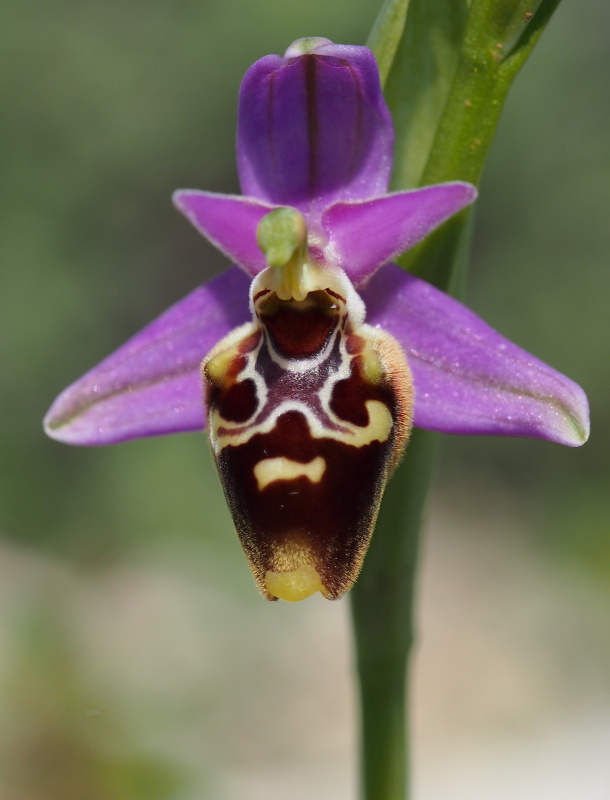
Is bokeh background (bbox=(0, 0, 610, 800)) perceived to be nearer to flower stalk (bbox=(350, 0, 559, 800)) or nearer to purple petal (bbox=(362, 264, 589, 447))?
Answer: flower stalk (bbox=(350, 0, 559, 800))

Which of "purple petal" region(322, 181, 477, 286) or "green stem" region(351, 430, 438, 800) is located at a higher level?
"purple petal" region(322, 181, 477, 286)

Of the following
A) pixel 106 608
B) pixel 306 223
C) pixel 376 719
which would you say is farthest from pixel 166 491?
pixel 306 223

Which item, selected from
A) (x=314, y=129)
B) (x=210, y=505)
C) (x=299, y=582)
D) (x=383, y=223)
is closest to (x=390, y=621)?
(x=299, y=582)

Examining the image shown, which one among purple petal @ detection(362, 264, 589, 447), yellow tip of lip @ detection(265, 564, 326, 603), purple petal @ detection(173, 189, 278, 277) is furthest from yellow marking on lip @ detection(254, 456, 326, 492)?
purple petal @ detection(173, 189, 278, 277)

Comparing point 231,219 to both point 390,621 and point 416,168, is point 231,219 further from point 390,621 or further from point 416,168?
point 390,621

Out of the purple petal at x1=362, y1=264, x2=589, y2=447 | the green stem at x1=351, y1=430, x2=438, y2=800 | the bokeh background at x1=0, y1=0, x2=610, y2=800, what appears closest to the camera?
the purple petal at x1=362, y1=264, x2=589, y2=447

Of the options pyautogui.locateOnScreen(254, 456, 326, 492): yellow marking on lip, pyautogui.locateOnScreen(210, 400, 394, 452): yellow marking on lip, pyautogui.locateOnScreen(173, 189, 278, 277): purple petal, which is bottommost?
pyautogui.locateOnScreen(254, 456, 326, 492): yellow marking on lip

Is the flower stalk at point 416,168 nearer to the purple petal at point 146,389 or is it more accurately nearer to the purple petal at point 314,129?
the purple petal at point 314,129
